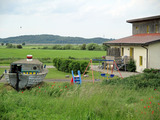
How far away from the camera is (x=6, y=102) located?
36.4ft

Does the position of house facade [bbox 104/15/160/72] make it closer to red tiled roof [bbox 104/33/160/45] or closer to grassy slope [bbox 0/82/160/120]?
red tiled roof [bbox 104/33/160/45]

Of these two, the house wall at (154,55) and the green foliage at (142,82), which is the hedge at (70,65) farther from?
the green foliage at (142,82)

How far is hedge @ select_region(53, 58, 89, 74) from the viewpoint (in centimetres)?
2995

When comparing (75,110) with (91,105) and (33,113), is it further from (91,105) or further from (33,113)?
(33,113)

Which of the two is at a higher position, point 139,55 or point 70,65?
point 139,55

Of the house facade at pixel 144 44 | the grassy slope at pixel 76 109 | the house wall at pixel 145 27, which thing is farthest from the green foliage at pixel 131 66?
the grassy slope at pixel 76 109

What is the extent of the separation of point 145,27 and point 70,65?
14041 millimetres

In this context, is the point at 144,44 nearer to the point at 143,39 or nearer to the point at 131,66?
the point at 143,39

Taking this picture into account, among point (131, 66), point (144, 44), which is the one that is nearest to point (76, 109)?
point (144, 44)

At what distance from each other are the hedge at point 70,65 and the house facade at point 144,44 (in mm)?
7406

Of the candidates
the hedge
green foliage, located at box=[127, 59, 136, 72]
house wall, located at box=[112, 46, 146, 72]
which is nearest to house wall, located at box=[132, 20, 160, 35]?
Result: house wall, located at box=[112, 46, 146, 72]

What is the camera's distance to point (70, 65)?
3102 cm

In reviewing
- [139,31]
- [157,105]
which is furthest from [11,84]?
[139,31]

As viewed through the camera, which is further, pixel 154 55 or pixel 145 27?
pixel 145 27
